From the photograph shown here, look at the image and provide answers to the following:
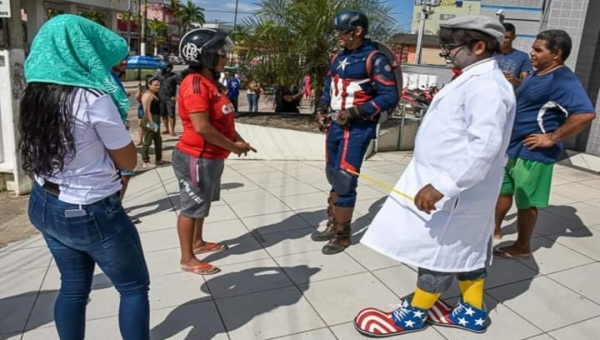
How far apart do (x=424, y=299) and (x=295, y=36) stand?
6359mm

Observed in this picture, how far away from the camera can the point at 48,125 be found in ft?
5.21

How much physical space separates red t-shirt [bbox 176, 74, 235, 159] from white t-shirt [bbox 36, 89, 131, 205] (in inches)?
41.5

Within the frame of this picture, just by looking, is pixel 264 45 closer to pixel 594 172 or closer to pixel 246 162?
pixel 246 162

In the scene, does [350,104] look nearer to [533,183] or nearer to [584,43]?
[533,183]

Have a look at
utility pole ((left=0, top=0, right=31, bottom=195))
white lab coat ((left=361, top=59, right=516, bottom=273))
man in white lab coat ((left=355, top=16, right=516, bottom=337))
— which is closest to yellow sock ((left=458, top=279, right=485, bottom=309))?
man in white lab coat ((left=355, top=16, right=516, bottom=337))

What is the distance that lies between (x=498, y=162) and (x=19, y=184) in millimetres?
5464

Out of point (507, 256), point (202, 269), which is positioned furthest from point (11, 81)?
point (507, 256)

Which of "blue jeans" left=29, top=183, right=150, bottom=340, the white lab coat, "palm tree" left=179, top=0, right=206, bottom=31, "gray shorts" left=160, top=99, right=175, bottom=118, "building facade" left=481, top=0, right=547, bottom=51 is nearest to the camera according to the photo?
"blue jeans" left=29, top=183, right=150, bottom=340

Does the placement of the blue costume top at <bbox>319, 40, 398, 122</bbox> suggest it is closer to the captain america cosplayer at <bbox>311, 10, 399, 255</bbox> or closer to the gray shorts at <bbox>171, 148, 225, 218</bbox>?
the captain america cosplayer at <bbox>311, 10, 399, 255</bbox>

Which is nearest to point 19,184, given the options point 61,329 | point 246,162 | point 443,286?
point 246,162

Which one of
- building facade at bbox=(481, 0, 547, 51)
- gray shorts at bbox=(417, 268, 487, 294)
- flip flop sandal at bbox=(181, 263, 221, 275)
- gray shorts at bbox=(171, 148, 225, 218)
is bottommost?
flip flop sandal at bbox=(181, 263, 221, 275)

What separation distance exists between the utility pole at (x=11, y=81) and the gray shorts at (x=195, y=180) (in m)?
2.83

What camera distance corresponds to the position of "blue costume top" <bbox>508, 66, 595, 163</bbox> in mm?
2967

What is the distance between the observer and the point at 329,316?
2596 millimetres
